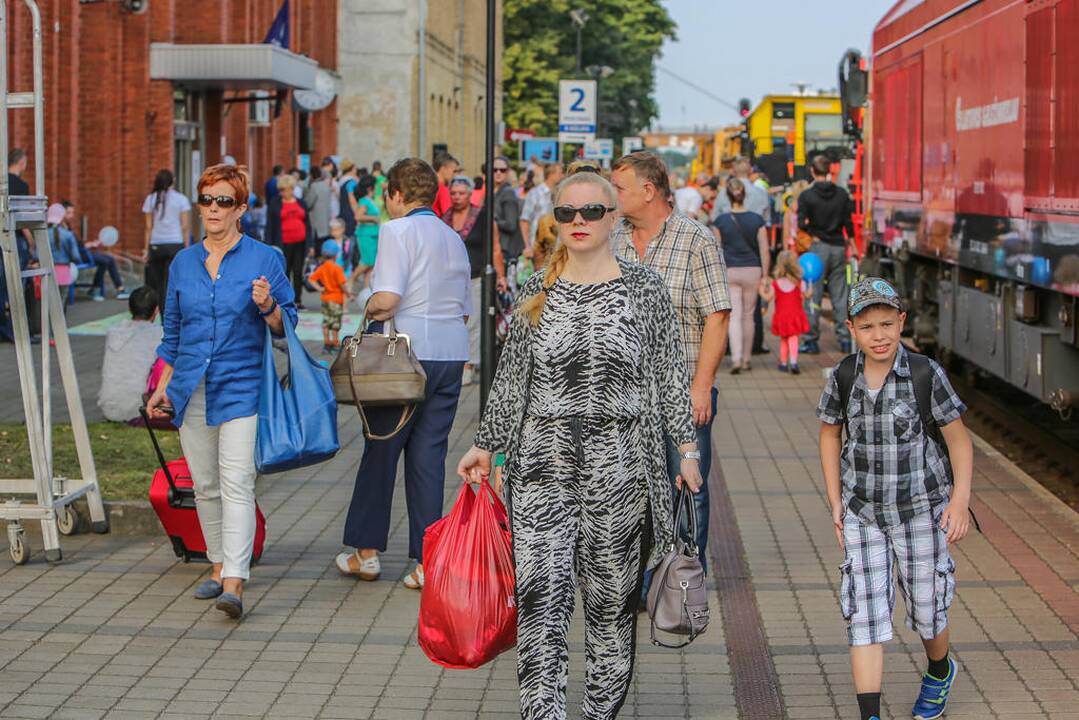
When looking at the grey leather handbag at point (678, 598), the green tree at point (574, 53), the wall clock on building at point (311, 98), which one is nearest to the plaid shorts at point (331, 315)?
the grey leather handbag at point (678, 598)

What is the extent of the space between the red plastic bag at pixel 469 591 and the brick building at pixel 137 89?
1865cm

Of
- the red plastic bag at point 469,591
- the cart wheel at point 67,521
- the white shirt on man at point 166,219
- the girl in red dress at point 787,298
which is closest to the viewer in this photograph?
the red plastic bag at point 469,591

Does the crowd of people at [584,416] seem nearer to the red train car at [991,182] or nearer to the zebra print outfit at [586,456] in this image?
the zebra print outfit at [586,456]

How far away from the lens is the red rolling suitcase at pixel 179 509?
8242 millimetres

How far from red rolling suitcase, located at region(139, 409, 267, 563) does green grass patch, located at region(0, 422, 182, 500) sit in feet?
5.13

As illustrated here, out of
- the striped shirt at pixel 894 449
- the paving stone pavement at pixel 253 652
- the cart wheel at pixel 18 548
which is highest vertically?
the striped shirt at pixel 894 449

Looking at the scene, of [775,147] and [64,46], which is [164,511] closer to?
[64,46]

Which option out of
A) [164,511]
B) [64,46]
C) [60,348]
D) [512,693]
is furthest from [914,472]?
[64,46]

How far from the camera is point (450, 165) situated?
15117 mm

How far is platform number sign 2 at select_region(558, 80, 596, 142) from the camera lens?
2762cm

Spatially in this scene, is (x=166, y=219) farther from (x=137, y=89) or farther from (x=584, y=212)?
(x=584, y=212)

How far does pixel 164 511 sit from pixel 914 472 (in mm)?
3757

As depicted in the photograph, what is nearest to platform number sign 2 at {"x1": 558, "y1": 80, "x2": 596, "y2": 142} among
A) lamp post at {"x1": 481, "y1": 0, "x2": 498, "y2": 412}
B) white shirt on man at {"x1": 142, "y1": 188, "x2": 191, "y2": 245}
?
white shirt on man at {"x1": 142, "y1": 188, "x2": 191, "y2": 245}

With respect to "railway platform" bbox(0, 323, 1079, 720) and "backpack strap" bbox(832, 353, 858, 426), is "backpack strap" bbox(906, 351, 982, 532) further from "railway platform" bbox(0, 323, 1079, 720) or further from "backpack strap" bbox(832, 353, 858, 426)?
"railway platform" bbox(0, 323, 1079, 720)
